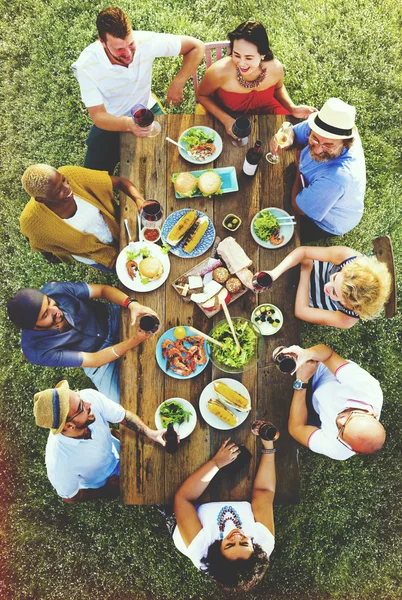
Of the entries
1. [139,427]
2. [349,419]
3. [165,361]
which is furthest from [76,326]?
[349,419]

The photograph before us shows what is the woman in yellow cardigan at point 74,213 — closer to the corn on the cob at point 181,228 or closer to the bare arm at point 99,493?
the corn on the cob at point 181,228

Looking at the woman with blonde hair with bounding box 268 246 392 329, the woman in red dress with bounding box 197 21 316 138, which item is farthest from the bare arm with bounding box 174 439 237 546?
the woman in red dress with bounding box 197 21 316 138

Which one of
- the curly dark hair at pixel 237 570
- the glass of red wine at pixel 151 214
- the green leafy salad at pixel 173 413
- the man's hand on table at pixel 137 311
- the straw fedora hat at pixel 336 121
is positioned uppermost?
the straw fedora hat at pixel 336 121

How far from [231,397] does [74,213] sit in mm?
1675

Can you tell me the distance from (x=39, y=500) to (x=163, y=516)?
46.1 inches

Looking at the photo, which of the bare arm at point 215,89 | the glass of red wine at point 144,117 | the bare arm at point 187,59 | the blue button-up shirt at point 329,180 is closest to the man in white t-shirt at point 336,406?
the blue button-up shirt at point 329,180

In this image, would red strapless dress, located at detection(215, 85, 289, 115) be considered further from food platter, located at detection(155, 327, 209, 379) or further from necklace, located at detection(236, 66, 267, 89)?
food platter, located at detection(155, 327, 209, 379)

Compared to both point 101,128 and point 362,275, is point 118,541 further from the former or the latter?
point 101,128

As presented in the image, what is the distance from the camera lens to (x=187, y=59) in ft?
12.4

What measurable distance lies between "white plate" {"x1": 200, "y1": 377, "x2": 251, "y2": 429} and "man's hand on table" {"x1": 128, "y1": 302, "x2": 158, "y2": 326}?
2.02 feet

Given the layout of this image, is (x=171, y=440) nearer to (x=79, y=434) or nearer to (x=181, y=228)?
(x=79, y=434)

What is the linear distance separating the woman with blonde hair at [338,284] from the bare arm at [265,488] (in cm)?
95

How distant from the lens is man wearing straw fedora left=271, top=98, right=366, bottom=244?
3.06 m

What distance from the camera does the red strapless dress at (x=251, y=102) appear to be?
3.62 meters
